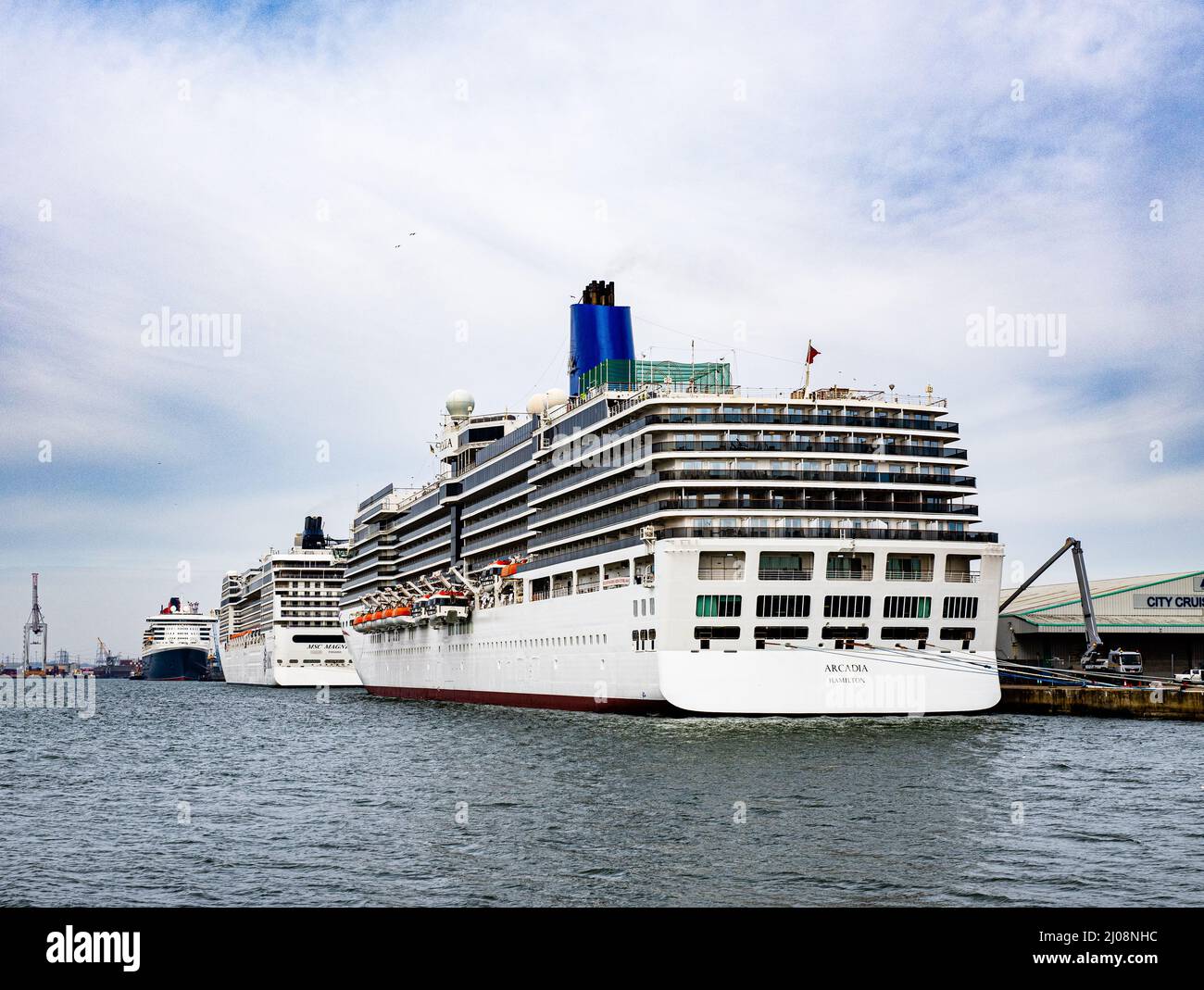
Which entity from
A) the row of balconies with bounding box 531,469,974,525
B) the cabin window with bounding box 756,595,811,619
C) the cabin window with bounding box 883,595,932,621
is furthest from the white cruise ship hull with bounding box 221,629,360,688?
the cabin window with bounding box 883,595,932,621

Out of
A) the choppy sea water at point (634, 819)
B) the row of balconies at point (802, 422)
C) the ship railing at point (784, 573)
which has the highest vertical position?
the row of balconies at point (802, 422)

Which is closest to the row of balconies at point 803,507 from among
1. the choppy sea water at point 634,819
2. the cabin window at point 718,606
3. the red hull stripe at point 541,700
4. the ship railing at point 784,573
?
the ship railing at point 784,573

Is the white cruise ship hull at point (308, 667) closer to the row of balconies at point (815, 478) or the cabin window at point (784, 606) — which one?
the row of balconies at point (815, 478)

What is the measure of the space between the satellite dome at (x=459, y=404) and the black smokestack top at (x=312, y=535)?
61429 millimetres

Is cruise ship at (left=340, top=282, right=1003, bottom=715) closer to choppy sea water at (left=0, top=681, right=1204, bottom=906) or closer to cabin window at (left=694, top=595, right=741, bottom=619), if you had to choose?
cabin window at (left=694, top=595, right=741, bottom=619)

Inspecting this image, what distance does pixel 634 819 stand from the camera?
94.4ft

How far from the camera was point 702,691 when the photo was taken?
53.3m

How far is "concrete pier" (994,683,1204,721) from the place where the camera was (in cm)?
6253

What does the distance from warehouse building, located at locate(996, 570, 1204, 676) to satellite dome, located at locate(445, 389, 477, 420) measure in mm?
49159

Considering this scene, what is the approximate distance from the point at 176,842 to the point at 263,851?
2.65 metres

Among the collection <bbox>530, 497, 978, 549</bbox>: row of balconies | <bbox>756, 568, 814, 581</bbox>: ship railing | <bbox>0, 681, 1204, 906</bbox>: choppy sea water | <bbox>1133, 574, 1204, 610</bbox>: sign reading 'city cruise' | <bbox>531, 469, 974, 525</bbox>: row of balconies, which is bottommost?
<bbox>0, 681, 1204, 906</bbox>: choppy sea water

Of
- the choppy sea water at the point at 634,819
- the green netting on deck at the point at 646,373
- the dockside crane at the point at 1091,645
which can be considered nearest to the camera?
the choppy sea water at the point at 634,819

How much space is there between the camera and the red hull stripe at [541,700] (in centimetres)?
5650
